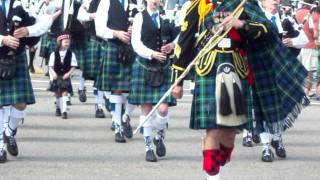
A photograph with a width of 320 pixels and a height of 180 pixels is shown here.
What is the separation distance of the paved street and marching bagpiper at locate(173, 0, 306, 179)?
1551 millimetres

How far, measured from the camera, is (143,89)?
929cm

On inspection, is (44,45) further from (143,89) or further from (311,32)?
(143,89)

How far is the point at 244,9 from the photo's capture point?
6.54 m

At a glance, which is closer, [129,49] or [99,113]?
[129,49]

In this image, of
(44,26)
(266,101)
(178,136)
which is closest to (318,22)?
(178,136)

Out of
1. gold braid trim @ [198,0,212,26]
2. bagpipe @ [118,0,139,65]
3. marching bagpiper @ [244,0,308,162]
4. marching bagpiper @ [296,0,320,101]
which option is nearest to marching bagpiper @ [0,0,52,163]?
bagpipe @ [118,0,139,65]

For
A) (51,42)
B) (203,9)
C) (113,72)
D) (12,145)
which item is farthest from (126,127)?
(203,9)

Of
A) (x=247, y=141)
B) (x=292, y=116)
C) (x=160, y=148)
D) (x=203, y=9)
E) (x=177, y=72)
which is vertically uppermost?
(x=203, y=9)

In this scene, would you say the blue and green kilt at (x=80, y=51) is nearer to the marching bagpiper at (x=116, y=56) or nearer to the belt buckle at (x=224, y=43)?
the marching bagpiper at (x=116, y=56)

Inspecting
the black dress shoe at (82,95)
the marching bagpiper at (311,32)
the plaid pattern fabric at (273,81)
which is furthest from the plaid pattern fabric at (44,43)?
the plaid pattern fabric at (273,81)

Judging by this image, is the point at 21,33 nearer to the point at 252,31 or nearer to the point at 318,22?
the point at 252,31

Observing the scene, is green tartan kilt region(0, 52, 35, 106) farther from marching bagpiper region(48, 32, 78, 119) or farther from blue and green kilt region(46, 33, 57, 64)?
blue and green kilt region(46, 33, 57, 64)

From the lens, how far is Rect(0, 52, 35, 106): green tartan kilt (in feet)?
28.4

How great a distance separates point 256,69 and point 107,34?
351 cm
